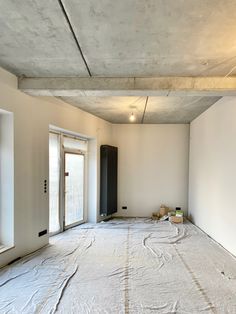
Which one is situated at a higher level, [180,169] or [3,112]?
[3,112]

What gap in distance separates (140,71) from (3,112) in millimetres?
2022

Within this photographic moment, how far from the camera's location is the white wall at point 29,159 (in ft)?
11.9

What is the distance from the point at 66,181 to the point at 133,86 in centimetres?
289

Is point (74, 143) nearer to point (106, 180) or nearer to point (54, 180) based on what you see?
point (54, 180)

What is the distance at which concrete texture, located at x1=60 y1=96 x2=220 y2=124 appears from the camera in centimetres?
474

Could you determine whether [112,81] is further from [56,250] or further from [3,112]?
[56,250]

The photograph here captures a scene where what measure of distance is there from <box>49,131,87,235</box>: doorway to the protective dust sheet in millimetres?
577

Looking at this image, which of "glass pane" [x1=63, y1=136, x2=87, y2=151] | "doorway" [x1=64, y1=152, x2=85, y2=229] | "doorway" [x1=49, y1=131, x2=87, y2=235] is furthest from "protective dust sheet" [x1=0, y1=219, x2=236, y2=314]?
"glass pane" [x1=63, y1=136, x2=87, y2=151]

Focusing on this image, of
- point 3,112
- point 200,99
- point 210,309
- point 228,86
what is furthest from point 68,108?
point 210,309

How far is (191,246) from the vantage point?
4441 mm

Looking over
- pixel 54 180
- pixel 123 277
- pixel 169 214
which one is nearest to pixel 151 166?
pixel 169 214

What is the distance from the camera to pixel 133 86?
356cm

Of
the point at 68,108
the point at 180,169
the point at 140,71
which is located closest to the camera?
the point at 140,71

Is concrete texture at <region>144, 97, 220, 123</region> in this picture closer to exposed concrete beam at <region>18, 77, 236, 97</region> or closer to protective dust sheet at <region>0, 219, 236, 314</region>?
exposed concrete beam at <region>18, 77, 236, 97</region>
